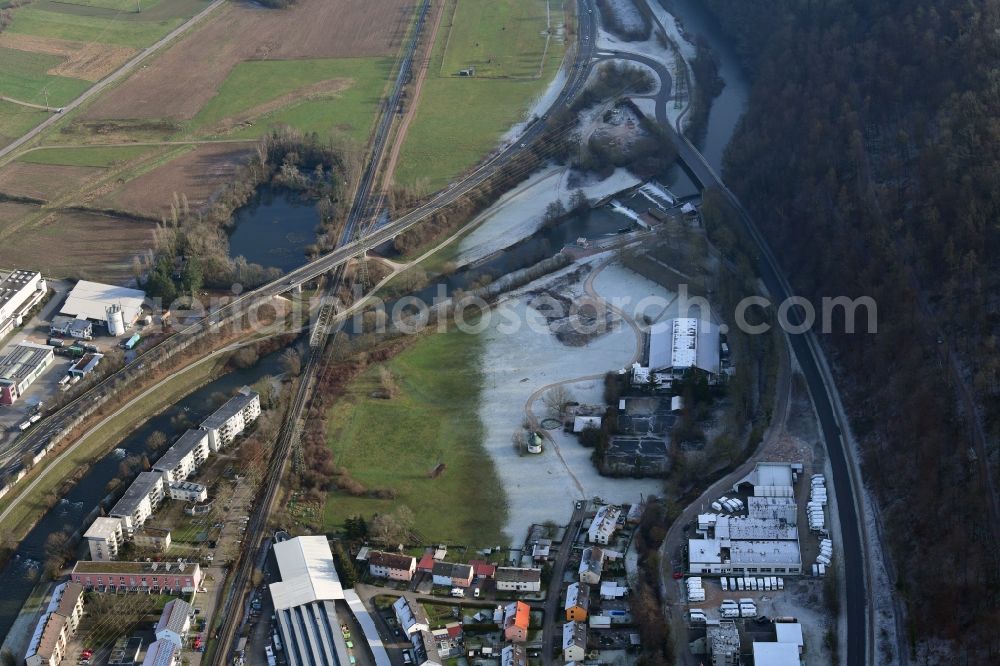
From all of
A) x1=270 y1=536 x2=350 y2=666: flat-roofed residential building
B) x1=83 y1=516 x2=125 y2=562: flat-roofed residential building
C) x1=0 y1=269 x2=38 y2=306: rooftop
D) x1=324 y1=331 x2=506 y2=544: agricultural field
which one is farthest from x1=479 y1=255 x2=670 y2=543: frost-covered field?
x1=0 y1=269 x2=38 y2=306: rooftop

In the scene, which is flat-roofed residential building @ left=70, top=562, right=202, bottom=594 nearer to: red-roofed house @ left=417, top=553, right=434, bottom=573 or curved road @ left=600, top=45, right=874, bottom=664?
red-roofed house @ left=417, top=553, right=434, bottom=573

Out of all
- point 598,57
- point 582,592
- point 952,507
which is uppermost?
point 598,57

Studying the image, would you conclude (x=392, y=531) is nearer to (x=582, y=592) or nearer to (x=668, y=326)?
(x=582, y=592)

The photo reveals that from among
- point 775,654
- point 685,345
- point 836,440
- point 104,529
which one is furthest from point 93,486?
point 836,440

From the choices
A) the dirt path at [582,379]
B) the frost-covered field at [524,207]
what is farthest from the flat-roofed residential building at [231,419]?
the frost-covered field at [524,207]

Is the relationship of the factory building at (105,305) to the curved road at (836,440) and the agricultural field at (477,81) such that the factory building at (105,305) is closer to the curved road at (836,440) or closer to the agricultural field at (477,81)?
the agricultural field at (477,81)

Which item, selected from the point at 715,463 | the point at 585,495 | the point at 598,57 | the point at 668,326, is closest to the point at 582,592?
the point at 585,495

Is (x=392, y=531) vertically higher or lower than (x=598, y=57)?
lower
